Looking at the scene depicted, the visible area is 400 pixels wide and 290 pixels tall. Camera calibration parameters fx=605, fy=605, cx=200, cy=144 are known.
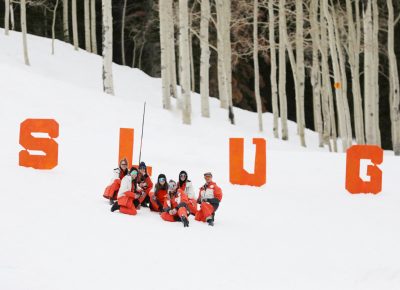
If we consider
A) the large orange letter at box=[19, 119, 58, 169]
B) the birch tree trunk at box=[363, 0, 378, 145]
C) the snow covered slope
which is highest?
the birch tree trunk at box=[363, 0, 378, 145]

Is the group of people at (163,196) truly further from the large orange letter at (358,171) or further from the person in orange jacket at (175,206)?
the large orange letter at (358,171)

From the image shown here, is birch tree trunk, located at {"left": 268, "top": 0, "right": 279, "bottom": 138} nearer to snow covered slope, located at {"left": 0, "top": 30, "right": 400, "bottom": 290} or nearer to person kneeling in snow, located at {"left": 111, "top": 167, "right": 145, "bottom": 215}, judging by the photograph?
snow covered slope, located at {"left": 0, "top": 30, "right": 400, "bottom": 290}

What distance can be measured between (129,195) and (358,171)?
5.39 meters

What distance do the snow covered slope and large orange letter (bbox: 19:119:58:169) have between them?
212mm

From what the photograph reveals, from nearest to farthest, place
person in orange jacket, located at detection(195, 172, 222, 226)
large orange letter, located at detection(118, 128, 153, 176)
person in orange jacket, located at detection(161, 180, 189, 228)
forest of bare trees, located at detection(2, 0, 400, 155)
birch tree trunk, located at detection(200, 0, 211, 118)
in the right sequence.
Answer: person in orange jacket, located at detection(161, 180, 189, 228) → person in orange jacket, located at detection(195, 172, 222, 226) → large orange letter, located at detection(118, 128, 153, 176) → forest of bare trees, located at detection(2, 0, 400, 155) → birch tree trunk, located at detection(200, 0, 211, 118)

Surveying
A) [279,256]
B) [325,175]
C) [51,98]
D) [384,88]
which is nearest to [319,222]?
[279,256]

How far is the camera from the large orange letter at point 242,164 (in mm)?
12953

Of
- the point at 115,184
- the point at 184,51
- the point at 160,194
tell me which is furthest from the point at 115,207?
the point at 184,51

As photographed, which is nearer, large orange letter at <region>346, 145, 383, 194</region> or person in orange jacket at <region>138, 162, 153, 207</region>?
person in orange jacket at <region>138, 162, 153, 207</region>

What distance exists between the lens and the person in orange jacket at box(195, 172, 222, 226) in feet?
30.3

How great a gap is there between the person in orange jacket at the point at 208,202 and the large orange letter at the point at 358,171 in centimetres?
387

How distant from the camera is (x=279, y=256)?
25.3 ft

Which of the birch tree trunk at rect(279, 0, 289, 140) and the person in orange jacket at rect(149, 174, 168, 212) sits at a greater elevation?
the birch tree trunk at rect(279, 0, 289, 140)

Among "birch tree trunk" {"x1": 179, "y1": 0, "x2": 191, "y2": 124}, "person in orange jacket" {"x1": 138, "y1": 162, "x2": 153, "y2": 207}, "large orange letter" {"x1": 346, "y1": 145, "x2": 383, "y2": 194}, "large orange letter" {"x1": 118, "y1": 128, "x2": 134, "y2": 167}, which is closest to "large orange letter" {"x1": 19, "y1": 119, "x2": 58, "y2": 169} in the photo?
"large orange letter" {"x1": 118, "y1": 128, "x2": 134, "y2": 167}
